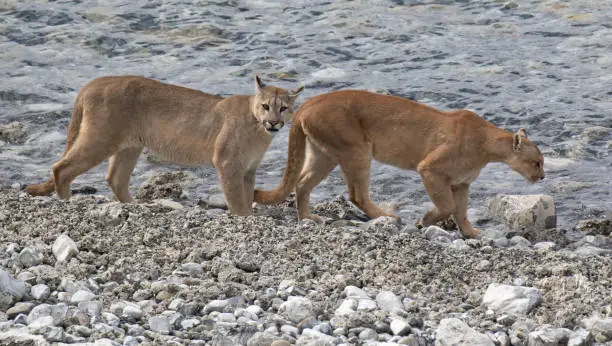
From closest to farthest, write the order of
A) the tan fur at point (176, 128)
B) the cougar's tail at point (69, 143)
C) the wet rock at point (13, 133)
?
1. the tan fur at point (176, 128)
2. the cougar's tail at point (69, 143)
3. the wet rock at point (13, 133)

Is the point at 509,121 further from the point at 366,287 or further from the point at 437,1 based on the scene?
the point at 366,287

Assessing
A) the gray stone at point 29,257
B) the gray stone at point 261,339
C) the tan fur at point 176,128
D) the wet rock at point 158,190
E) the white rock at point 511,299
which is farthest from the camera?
the wet rock at point 158,190

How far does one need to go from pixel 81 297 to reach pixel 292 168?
12.4 feet

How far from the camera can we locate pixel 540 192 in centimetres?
1121

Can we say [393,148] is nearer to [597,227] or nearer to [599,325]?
[597,227]

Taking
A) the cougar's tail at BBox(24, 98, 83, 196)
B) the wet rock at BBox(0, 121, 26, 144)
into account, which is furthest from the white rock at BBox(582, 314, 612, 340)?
the wet rock at BBox(0, 121, 26, 144)

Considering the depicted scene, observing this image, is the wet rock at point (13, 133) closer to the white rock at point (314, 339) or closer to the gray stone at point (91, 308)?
the gray stone at point (91, 308)

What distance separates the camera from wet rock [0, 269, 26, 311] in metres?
5.99

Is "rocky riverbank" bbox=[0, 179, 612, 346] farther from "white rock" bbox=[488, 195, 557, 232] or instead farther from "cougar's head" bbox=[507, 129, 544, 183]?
"cougar's head" bbox=[507, 129, 544, 183]

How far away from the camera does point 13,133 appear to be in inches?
513

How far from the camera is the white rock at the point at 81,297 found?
619 cm

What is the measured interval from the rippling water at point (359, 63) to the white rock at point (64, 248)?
3912 mm

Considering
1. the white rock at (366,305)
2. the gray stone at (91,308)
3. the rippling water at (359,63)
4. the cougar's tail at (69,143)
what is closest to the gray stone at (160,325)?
the gray stone at (91,308)

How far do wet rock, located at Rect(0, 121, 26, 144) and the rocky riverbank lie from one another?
421 cm
